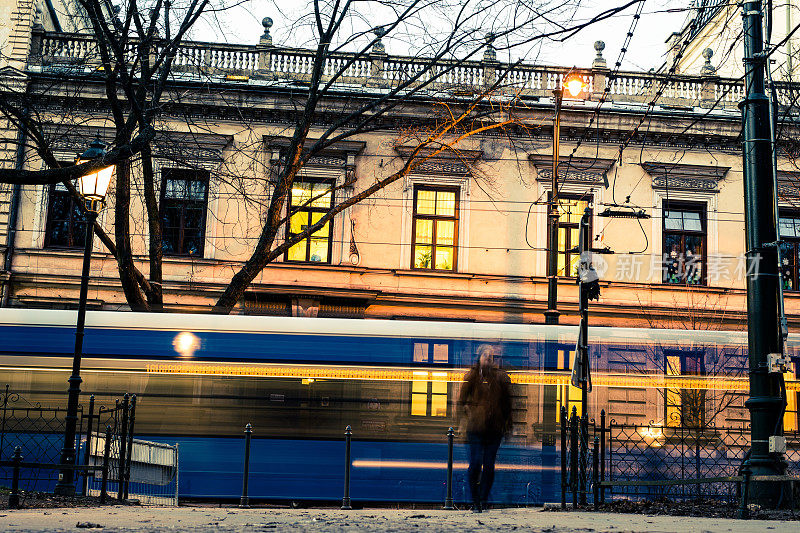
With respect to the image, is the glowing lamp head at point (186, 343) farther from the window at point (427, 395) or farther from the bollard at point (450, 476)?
the bollard at point (450, 476)

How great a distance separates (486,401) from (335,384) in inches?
136

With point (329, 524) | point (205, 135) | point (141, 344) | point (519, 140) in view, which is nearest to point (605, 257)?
point (519, 140)

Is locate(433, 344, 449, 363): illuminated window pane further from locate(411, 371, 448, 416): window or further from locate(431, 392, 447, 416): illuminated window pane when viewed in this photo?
locate(431, 392, 447, 416): illuminated window pane

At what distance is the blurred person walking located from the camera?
13234 millimetres

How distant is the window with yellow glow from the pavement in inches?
597

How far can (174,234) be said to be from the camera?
2436cm

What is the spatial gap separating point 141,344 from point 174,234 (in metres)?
9.01

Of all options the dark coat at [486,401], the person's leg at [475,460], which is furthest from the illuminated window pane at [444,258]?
the person's leg at [475,460]

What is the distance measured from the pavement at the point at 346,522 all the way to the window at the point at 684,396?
16.4 feet

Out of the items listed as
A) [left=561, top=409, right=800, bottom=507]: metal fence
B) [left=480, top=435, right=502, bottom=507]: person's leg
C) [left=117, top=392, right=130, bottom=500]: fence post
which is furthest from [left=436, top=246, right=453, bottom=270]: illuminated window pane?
[left=117, top=392, right=130, bottom=500]: fence post

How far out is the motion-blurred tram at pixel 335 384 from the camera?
15500 mm

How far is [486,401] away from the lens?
43.9 ft

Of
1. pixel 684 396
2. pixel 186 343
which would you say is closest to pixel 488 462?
pixel 684 396

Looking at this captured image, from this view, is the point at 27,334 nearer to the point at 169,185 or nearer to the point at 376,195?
the point at 169,185
